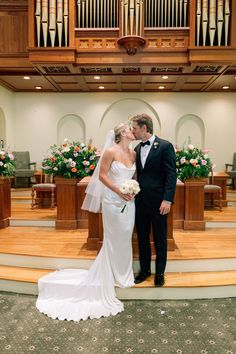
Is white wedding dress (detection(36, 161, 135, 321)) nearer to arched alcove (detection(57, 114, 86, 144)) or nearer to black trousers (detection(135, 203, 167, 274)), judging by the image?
black trousers (detection(135, 203, 167, 274))

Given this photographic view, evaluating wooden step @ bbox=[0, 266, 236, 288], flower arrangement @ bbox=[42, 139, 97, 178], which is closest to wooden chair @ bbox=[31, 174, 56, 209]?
flower arrangement @ bbox=[42, 139, 97, 178]

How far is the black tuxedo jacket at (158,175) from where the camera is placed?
10.3 feet

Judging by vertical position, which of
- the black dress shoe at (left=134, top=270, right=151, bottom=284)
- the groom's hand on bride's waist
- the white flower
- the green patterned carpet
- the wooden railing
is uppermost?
the wooden railing

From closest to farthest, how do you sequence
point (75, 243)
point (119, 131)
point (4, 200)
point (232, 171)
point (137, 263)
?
point (119, 131) → point (137, 263) → point (75, 243) → point (4, 200) → point (232, 171)

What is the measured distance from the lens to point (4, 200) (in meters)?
5.49

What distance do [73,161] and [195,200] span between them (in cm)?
204

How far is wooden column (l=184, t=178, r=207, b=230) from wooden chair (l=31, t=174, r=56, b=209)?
106 inches

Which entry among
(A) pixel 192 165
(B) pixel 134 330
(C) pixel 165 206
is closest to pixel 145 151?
(C) pixel 165 206

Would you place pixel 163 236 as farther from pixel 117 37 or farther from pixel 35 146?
pixel 35 146

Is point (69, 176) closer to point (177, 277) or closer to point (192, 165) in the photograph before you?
point (192, 165)

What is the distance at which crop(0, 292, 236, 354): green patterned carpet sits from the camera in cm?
265

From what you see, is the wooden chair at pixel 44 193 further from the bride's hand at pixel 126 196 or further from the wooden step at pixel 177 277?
the bride's hand at pixel 126 196

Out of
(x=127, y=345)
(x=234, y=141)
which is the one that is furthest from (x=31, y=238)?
(x=234, y=141)

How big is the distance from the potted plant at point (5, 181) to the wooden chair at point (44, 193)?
104 cm
